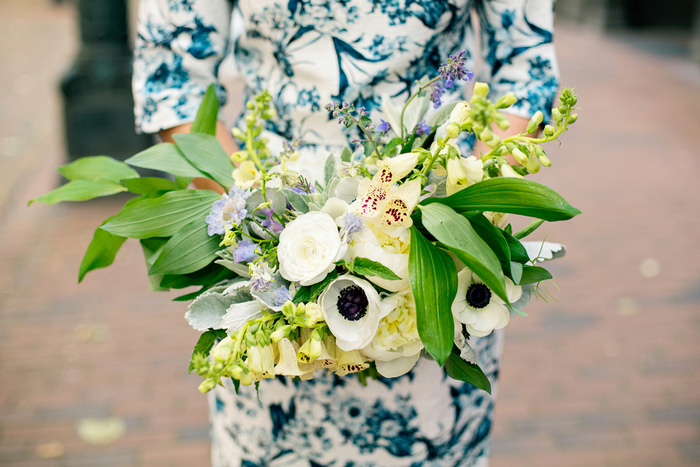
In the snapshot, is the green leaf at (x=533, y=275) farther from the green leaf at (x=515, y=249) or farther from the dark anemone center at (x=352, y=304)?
the dark anemone center at (x=352, y=304)

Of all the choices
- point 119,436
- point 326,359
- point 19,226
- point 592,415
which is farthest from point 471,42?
point 19,226

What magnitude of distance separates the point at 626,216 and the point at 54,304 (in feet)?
13.4

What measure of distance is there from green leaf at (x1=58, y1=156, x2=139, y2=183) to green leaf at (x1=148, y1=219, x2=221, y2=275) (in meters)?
0.28

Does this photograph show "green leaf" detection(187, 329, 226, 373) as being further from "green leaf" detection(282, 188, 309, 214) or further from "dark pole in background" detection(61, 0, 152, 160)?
"dark pole in background" detection(61, 0, 152, 160)

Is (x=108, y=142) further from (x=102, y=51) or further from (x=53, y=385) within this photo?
(x=53, y=385)

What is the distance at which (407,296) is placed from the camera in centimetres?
111

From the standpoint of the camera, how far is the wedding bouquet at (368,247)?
3.28 feet

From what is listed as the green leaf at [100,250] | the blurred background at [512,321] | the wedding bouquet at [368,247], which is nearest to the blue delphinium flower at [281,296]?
the wedding bouquet at [368,247]

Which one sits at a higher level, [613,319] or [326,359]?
[326,359]

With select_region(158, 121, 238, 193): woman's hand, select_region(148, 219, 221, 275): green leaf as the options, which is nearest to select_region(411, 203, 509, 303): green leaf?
select_region(148, 219, 221, 275): green leaf

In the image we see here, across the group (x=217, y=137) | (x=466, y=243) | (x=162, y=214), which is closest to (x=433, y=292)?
(x=466, y=243)

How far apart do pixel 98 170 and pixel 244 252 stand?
505 mm

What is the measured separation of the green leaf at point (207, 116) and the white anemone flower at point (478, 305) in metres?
0.65

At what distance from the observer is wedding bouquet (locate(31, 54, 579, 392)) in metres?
1.00
